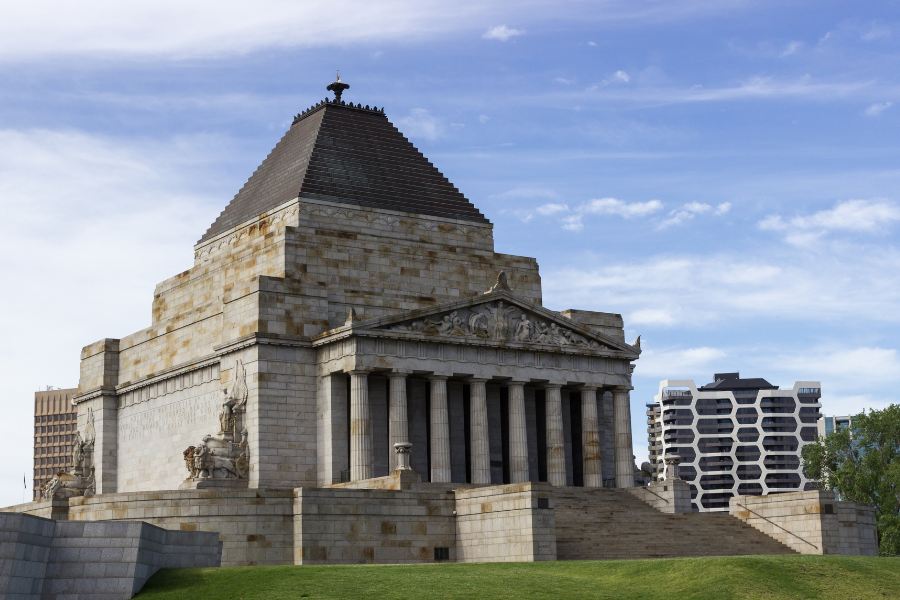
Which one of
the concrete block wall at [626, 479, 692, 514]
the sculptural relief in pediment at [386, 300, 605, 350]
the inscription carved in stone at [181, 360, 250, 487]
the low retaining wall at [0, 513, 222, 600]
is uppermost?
the sculptural relief in pediment at [386, 300, 605, 350]

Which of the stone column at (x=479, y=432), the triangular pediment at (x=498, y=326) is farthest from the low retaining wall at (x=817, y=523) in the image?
the triangular pediment at (x=498, y=326)

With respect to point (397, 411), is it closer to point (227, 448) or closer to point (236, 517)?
point (227, 448)

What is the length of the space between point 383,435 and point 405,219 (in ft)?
39.5

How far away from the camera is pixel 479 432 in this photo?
6612 cm

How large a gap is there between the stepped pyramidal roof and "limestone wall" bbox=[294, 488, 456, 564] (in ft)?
64.7

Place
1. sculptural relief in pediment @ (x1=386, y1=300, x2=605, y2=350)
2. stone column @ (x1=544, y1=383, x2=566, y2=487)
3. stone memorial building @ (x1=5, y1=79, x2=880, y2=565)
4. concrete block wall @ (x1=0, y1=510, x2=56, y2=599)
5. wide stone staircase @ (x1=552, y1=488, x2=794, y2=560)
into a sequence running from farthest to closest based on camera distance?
stone column @ (x1=544, y1=383, x2=566, y2=487), sculptural relief in pediment @ (x1=386, y1=300, x2=605, y2=350), wide stone staircase @ (x1=552, y1=488, x2=794, y2=560), stone memorial building @ (x1=5, y1=79, x2=880, y2=565), concrete block wall @ (x1=0, y1=510, x2=56, y2=599)

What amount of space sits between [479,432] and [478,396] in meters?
1.64

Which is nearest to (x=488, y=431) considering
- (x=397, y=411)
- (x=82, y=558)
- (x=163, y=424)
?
(x=397, y=411)

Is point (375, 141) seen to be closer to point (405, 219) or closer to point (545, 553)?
point (405, 219)

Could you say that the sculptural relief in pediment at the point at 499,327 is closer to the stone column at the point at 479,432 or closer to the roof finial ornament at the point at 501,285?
the roof finial ornament at the point at 501,285

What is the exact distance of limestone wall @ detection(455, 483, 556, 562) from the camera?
51.5 meters

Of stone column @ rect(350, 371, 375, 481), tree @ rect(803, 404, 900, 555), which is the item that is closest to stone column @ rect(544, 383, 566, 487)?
stone column @ rect(350, 371, 375, 481)

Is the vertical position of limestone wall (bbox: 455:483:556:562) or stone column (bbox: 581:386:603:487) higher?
stone column (bbox: 581:386:603:487)

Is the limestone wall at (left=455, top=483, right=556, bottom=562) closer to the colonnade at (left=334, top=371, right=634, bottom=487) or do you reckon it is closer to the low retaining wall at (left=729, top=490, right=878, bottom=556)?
the colonnade at (left=334, top=371, right=634, bottom=487)
